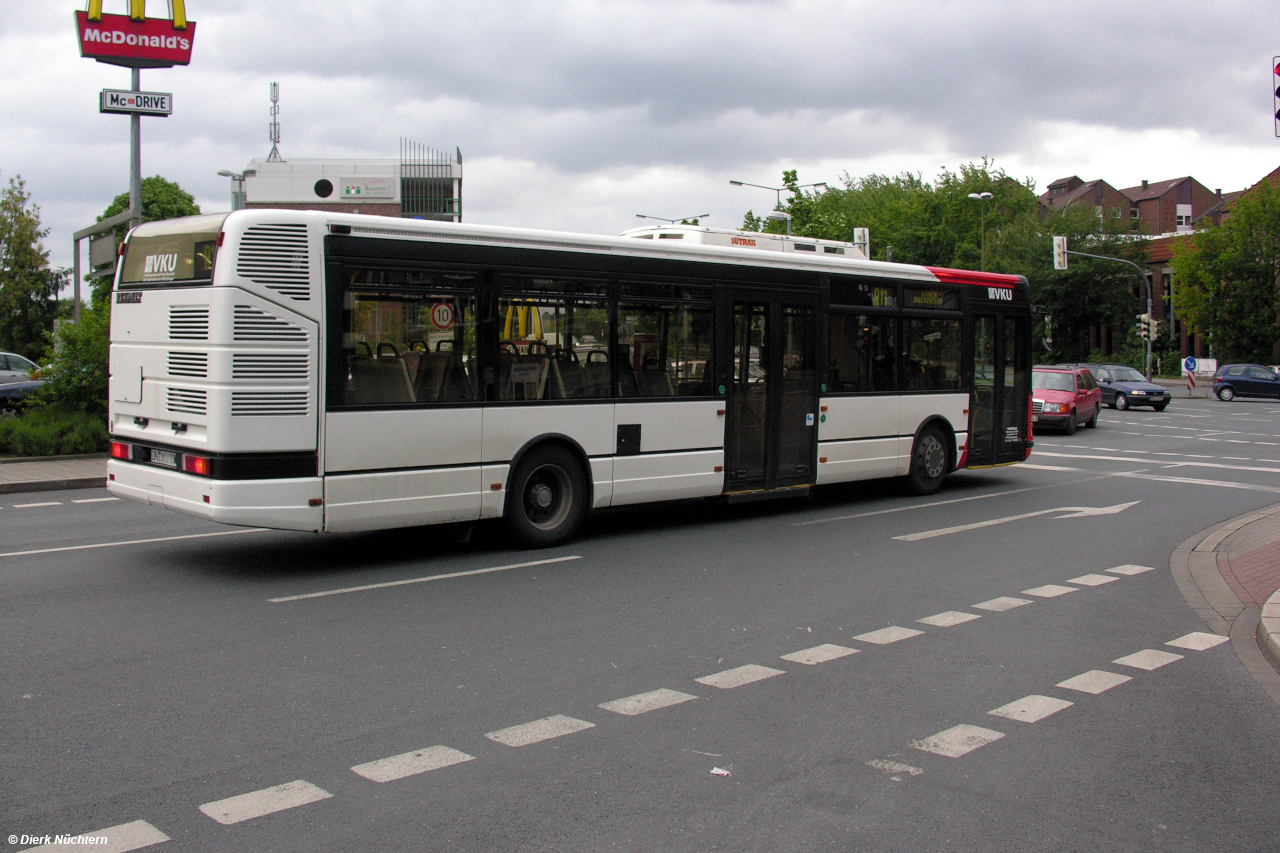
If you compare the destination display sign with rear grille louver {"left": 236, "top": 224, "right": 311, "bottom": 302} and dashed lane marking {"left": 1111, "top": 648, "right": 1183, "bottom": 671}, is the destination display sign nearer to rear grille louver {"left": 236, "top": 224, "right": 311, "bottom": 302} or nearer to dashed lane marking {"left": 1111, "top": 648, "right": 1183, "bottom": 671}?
rear grille louver {"left": 236, "top": 224, "right": 311, "bottom": 302}

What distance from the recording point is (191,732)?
193 inches

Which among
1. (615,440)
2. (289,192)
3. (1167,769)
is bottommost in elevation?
(1167,769)

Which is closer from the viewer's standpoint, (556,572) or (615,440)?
(556,572)

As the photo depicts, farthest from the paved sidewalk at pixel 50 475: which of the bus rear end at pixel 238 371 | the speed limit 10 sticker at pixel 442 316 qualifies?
the speed limit 10 sticker at pixel 442 316

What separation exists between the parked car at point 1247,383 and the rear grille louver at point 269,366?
48767 mm

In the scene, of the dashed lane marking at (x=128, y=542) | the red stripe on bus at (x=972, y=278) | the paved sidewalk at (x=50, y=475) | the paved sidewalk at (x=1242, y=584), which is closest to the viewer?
the paved sidewalk at (x=1242, y=584)

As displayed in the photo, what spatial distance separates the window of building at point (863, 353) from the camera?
507 inches

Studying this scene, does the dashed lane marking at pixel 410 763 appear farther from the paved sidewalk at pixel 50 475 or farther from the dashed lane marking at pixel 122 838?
the paved sidewalk at pixel 50 475

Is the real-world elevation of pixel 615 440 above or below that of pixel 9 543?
above

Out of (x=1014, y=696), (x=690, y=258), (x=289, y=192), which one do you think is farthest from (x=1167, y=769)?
(x=289, y=192)

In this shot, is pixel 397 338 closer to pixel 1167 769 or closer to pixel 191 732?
pixel 191 732

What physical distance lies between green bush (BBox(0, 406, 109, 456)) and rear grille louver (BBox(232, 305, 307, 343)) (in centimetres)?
1019

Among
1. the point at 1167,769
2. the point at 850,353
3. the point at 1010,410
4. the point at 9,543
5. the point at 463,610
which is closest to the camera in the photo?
the point at 1167,769

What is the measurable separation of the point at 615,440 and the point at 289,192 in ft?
224
